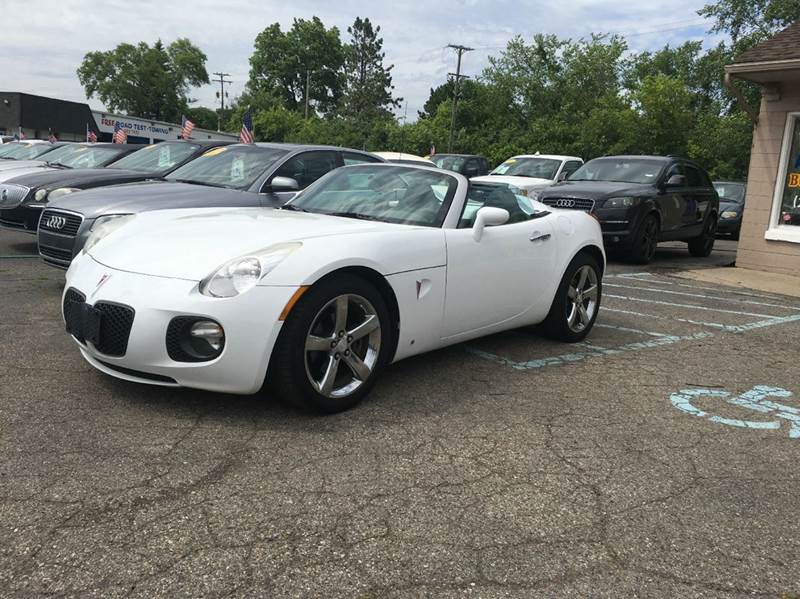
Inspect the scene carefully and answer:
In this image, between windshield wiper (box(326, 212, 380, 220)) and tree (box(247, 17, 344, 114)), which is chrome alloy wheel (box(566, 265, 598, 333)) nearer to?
windshield wiper (box(326, 212, 380, 220))

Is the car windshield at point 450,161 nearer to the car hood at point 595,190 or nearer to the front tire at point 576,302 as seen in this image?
the car hood at point 595,190

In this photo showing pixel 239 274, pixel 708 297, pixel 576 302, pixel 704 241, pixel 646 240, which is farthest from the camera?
pixel 704 241

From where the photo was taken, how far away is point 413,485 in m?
2.89

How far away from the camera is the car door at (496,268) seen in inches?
167

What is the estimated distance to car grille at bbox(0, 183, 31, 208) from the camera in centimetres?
796

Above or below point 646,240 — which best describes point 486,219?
above

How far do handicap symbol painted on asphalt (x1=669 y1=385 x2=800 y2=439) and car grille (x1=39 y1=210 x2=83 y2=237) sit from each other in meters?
4.97

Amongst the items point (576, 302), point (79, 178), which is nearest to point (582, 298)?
point (576, 302)

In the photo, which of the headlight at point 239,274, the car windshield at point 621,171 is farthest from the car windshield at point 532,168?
the headlight at point 239,274

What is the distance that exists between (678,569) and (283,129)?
255ft

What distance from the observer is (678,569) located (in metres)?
2.38

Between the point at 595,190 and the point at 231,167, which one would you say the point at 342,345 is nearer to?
the point at 231,167

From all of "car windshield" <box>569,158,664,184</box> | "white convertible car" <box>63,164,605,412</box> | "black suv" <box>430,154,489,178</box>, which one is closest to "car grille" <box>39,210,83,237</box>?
"white convertible car" <box>63,164,605,412</box>

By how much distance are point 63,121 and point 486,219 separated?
6244 centimetres
